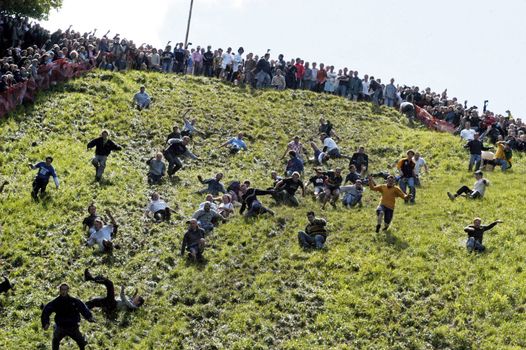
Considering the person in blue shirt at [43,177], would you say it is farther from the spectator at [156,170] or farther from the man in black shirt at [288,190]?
the man in black shirt at [288,190]

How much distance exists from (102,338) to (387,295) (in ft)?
25.0

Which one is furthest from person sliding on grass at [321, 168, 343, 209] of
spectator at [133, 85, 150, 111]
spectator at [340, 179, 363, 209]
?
spectator at [133, 85, 150, 111]

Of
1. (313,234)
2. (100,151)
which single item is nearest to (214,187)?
(100,151)

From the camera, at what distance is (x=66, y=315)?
20.3 meters

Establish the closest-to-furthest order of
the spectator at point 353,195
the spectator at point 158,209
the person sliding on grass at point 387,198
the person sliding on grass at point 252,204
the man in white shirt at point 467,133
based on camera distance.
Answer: the person sliding on grass at point 387,198 < the spectator at point 158,209 < the person sliding on grass at point 252,204 < the spectator at point 353,195 < the man in white shirt at point 467,133

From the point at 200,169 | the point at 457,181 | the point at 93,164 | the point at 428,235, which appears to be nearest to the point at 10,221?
the point at 93,164

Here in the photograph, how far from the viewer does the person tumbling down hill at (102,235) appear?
25.8 m

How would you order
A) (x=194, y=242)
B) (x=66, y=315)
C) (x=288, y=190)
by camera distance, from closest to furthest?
(x=66, y=315) → (x=194, y=242) → (x=288, y=190)

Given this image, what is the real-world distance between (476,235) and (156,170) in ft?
40.6

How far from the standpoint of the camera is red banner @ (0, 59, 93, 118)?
3512 centimetres

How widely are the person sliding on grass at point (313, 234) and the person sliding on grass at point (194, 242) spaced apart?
10.0ft

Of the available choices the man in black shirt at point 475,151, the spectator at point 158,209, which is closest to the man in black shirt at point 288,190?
the spectator at point 158,209

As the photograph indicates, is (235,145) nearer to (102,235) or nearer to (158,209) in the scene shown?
(158,209)

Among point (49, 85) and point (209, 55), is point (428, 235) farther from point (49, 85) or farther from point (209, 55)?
point (209, 55)
